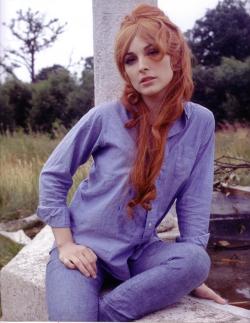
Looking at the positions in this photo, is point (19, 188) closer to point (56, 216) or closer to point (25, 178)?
point (25, 178)

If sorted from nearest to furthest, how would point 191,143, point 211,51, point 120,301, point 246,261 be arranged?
point 120,301 → point 191,143 → point 246,261 → point 211,51

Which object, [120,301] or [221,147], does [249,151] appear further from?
[120,301]

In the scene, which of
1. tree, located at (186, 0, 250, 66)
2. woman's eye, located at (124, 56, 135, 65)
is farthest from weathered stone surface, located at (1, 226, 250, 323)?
tree, located at (186, 0, 250, 66)

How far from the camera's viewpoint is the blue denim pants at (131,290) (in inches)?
70.1

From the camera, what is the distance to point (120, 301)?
5.92 ft

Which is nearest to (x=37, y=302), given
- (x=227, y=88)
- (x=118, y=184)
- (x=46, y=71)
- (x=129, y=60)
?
(x=118, y=184)

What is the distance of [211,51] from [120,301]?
1184 cm

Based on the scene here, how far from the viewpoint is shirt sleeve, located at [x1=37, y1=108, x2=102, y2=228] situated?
1.91 metres

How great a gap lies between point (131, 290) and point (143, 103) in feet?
2.02

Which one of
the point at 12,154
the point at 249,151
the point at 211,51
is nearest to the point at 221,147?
the point at 249,151

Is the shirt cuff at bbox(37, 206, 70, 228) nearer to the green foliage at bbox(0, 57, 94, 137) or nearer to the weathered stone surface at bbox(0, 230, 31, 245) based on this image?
the weathered stone surface at bbox(0, 230, 31, 245)

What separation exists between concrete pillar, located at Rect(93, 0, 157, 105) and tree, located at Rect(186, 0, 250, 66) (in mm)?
9227

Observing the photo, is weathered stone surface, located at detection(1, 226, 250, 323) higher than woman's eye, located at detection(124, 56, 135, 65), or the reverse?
woman's eye, located at detection(124, 56, 135, 65)

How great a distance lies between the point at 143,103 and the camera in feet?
6.31
